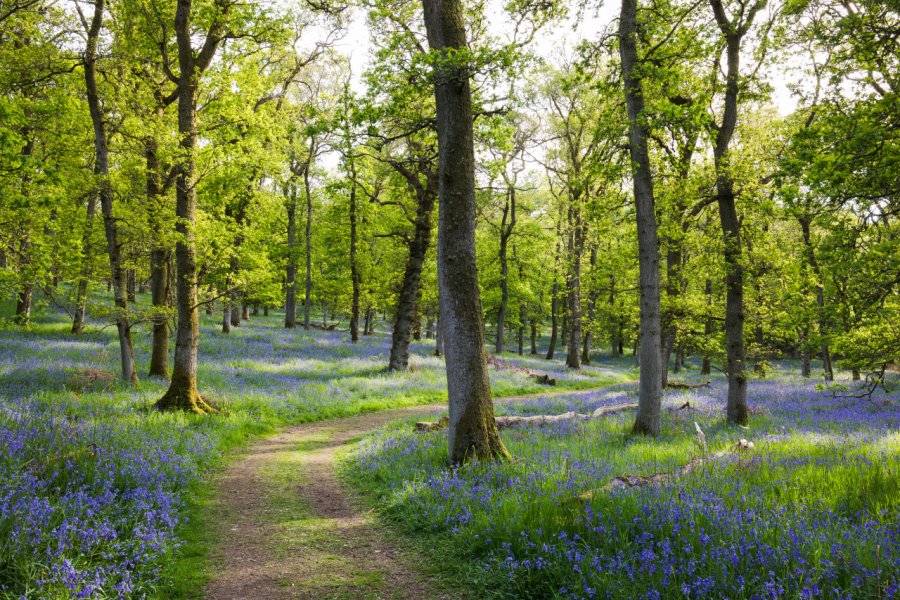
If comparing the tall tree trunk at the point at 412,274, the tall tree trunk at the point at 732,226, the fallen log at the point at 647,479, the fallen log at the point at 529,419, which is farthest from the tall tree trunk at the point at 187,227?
the tall tree trunk at the point at 732,226

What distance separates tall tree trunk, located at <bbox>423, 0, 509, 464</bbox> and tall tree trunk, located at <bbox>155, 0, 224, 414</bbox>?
753cm

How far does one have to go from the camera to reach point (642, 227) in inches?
422

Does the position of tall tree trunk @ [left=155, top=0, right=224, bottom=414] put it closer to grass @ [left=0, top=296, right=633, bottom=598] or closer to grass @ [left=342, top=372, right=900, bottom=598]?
grass @ [left=0, top=296, right=633, bottom=598]

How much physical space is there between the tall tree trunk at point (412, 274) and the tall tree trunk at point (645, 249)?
11.0 m

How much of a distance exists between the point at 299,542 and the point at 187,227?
30.8 ft

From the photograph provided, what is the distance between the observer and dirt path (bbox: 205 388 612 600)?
5008mm

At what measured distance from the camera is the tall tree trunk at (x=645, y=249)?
419 inches

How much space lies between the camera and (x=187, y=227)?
41.2ft

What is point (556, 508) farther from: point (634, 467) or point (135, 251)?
point (135, 251)

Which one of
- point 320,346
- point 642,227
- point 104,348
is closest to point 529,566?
point 642,227

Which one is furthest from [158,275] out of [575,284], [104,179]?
[575,284]

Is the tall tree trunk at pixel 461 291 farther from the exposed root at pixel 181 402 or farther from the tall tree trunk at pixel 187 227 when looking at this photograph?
the exposed root at pixel 181 402

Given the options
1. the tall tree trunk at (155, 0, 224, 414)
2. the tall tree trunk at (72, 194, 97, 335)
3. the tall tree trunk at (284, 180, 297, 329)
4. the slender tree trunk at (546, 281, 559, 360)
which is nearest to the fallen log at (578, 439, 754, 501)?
the tall tree trunk at (155, 0, 224, 414)

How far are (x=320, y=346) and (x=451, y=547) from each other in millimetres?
24916
